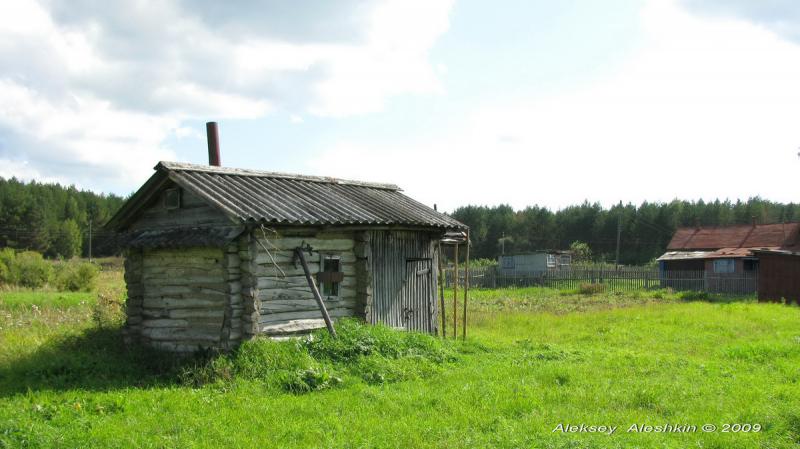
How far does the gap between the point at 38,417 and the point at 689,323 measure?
16.8 meters

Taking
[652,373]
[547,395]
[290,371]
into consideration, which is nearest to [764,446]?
[547,395]

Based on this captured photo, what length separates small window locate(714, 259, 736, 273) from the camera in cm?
4047

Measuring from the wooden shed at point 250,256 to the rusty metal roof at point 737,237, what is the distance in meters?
38.2

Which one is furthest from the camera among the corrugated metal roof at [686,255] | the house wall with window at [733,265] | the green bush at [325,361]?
the corrugated metal roof at [686,255]

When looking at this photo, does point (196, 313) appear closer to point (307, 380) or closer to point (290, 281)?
point (290, 281)

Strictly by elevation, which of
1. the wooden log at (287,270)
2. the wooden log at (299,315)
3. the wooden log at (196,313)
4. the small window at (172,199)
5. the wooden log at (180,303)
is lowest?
the wooden log at (299,315)

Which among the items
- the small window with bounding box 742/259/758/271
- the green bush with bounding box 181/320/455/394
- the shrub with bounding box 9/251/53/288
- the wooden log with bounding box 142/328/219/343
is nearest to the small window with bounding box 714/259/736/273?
the small window with bounding box 742/259/758/271

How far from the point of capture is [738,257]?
39.8m

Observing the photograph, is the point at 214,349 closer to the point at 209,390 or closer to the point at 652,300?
the point at 209,390

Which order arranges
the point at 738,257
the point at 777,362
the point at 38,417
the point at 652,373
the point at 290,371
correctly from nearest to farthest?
the point at 38,417, the point at 290,371, the point at 652,373, the point at 777,362, the point at 738,257

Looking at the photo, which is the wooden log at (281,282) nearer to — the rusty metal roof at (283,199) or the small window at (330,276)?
the small window at (330,276)

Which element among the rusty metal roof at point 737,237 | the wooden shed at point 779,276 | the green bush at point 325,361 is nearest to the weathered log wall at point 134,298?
the green bush at point 325,361

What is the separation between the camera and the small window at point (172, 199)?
1246cm

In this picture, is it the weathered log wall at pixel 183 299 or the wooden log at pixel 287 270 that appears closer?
the weathered log wall at pixel 183 299
